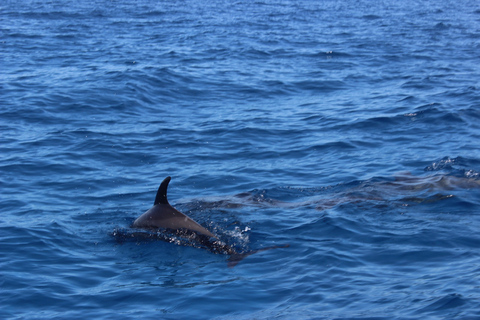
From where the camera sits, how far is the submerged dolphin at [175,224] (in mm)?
8438

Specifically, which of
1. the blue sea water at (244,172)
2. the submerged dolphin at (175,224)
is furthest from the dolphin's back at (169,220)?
the blue sea water at (244,172)

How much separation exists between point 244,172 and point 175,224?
398 cm

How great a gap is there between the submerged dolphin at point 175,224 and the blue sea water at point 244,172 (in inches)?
7.9

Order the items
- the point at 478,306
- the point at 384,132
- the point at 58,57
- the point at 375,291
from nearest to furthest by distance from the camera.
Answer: the point at 478,306 < the point at 375,291 < the point at 384,132 < the point at 58,57

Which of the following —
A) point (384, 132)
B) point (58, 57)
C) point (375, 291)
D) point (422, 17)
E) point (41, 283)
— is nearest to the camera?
point (375, 291)

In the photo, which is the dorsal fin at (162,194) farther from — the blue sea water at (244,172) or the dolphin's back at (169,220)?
the blue sea water at (244,172)

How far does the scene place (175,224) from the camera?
864 cm

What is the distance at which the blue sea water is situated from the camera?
719 cm

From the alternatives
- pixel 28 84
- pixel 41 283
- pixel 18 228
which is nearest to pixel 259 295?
pixel 41 283

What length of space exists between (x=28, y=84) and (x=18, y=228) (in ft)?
35.0

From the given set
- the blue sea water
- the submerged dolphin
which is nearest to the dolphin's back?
the submerged dolphin

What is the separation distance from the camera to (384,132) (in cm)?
1496

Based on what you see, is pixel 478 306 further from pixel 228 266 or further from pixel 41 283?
pixel 41 283

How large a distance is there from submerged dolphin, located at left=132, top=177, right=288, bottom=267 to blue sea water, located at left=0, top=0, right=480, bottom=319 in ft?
0.66
